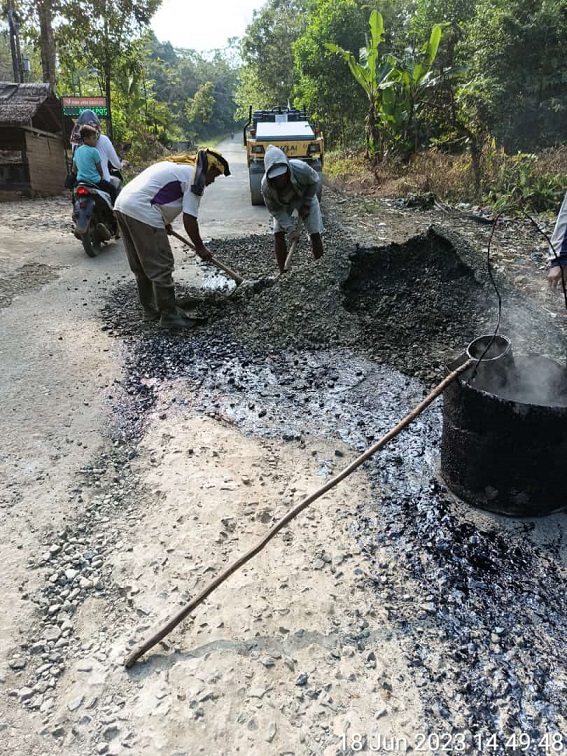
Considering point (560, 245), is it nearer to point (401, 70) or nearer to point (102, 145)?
point (102, 145)

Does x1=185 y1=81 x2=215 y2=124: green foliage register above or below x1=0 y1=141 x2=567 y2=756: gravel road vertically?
above

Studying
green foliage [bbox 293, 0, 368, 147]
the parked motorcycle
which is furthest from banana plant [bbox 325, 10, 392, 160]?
the parked motorcycle

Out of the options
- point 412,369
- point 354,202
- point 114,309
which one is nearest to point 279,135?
point 354,202

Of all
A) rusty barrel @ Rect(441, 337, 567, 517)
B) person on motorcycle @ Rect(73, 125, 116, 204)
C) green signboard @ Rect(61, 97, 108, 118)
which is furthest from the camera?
green signboard @ Rect(61, 97, 108, 118)

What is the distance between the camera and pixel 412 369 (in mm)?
4070

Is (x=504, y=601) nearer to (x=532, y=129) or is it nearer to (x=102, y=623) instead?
(x=102, y=623)

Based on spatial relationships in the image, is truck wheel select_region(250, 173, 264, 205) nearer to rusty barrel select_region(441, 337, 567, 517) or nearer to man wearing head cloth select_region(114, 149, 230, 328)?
man wearing head cloth select_region(114, 149, 230, 328)

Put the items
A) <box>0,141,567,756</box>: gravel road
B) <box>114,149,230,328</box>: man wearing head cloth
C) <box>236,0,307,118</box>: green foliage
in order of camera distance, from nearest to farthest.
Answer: <box>0,141,567,756</box>: gravel road
<box>114,149,230,328</box>: man wearing head cloth
<box>236,0,307,118</box>: green foliage

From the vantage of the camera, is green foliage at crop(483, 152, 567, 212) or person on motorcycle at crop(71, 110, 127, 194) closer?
person on motorcycle at crop(71, 110, 127, 194)

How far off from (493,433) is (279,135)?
399 inches

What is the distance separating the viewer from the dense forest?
1109 cm

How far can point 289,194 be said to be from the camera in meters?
5.69

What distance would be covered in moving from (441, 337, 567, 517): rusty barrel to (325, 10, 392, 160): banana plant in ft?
38.5

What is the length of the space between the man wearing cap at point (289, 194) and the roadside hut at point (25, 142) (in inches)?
368
